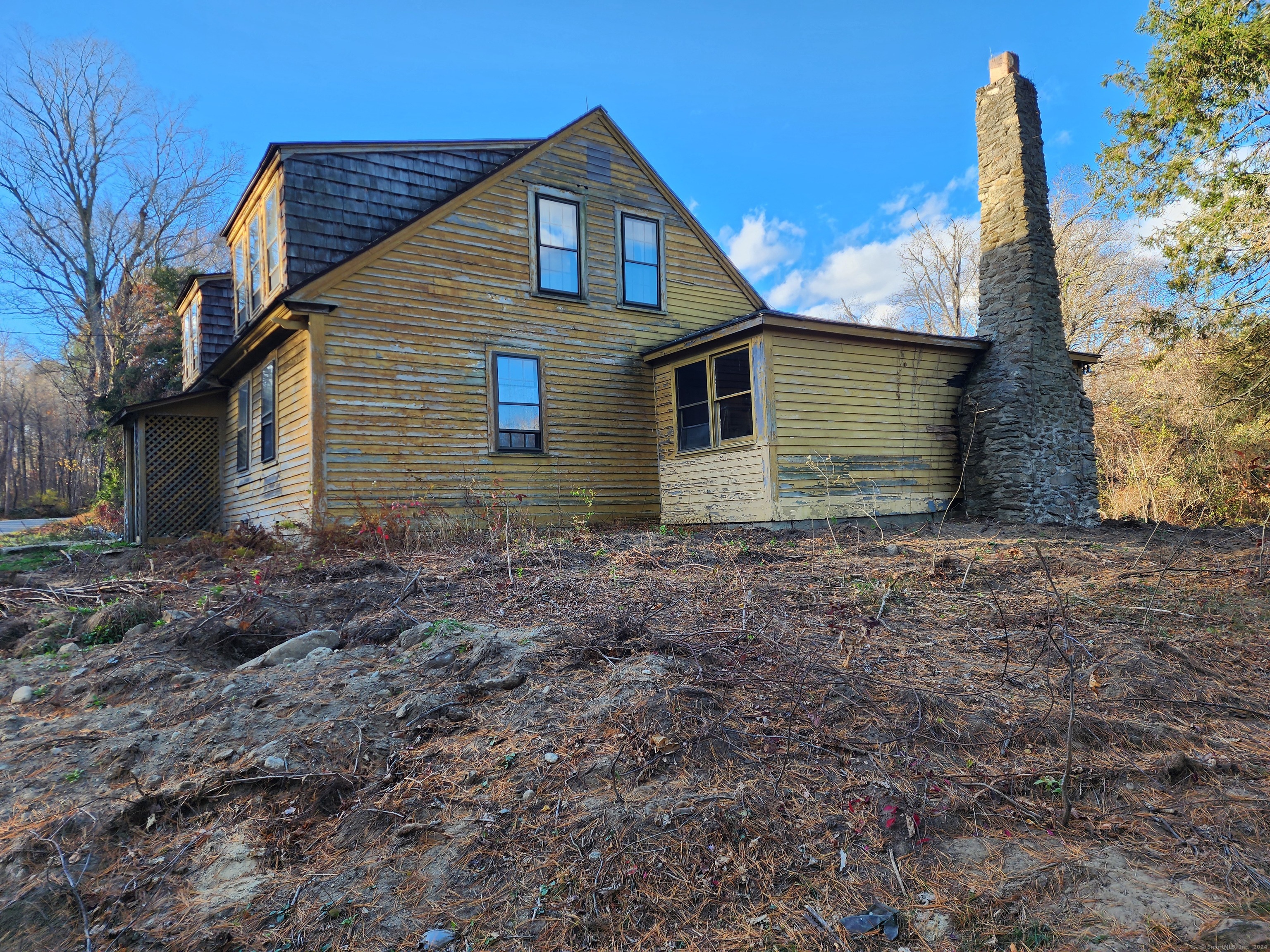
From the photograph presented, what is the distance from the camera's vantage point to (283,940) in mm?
2395

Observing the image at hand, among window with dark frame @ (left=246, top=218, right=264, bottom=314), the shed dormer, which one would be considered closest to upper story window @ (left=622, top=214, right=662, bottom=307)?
window with dark frame @ (left=246, top=218, right=264, bottom=314)

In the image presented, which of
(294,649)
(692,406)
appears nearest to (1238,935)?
(294,649)

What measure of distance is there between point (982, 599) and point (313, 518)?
339 inches

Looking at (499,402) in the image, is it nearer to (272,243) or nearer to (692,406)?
(692,406)

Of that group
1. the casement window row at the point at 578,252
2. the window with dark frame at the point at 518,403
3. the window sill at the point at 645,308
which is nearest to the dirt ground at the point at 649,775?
the window with dark frame at the point at 518,403

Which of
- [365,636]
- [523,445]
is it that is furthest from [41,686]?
[523,445]

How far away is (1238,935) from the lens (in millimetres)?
2186

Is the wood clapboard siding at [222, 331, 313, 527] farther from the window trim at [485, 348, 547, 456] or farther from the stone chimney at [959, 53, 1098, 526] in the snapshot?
the stone chimney at [959, 53, 1098, 526]

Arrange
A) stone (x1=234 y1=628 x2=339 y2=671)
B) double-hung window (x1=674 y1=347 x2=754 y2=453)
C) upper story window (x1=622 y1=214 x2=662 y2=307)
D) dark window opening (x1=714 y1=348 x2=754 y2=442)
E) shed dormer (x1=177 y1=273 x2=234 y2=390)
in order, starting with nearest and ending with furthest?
1. stone (x1=234 y1=628 x2=339 y2=671)
2. dark window opening (x1=714 y1=348 x2=754 y2=442)
3. double-hung window (x1=674 y1=347 x2=754 y2=453)
4. upper story window (x1=622 y1=214 x2=662 y2=307)
5. shed dormer (x1=177 y1=273 x2=234 y2=390)

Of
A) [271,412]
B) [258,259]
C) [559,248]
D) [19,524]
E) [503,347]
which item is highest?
[258,259]

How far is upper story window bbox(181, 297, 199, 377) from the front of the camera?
16.6m

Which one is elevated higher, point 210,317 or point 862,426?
point 210,317

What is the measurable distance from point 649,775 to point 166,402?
1516cm

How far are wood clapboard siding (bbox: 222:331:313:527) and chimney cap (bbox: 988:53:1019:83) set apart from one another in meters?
12.2
